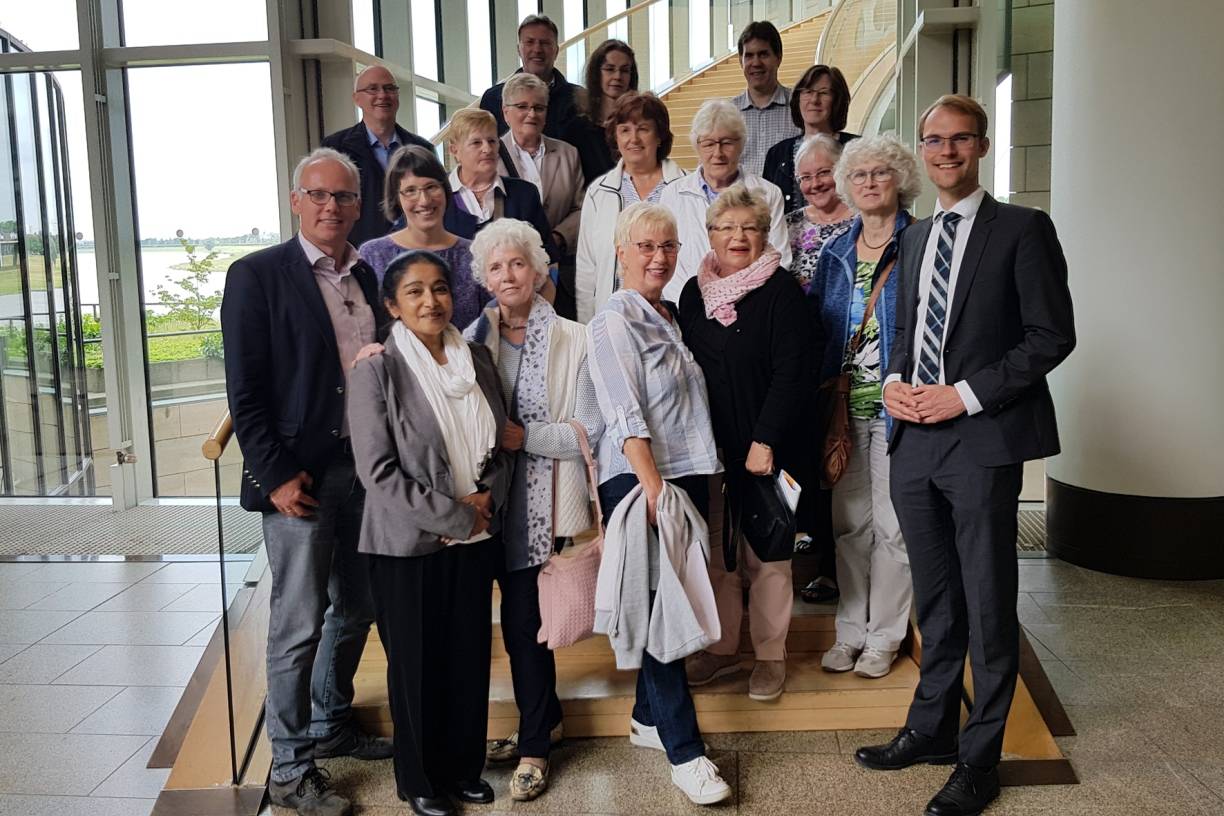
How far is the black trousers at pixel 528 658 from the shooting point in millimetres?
3248

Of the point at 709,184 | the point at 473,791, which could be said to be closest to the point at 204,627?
the point at 473,791

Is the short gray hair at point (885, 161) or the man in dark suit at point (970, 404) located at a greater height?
the short gray hair at point (885, 161)

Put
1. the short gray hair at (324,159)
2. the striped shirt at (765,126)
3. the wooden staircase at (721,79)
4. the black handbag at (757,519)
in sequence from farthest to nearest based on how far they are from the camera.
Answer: the wooden staircase at (721,79)
the striped shirt at (765,126)
the black handbag at (757,519)
the short gray hair at (324,159)

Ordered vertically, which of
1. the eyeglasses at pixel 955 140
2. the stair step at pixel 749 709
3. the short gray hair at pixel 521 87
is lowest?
the stair step at pixel 749 709

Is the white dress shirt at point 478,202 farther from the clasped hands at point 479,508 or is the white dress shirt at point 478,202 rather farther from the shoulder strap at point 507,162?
the clasped hands at point 479,508

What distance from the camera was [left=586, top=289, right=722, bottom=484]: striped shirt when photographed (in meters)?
3.12

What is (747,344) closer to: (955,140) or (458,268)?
(955,140)

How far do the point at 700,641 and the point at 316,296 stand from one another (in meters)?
1.45

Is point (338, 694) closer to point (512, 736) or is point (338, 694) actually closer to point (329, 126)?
point (512, 736)

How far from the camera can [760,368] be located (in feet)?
10.9

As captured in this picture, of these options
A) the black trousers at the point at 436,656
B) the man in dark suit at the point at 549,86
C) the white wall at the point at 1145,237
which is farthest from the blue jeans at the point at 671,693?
the white wall at the point at 1145,237

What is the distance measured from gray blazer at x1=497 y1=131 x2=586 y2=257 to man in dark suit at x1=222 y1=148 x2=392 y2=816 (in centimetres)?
140

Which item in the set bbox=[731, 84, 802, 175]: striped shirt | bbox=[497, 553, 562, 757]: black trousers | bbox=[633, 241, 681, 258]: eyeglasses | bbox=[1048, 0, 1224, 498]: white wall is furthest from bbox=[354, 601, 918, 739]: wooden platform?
bbox=[1048, 0, 1224, 498]: white wall

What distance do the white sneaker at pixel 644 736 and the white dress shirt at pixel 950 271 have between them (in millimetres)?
1387
